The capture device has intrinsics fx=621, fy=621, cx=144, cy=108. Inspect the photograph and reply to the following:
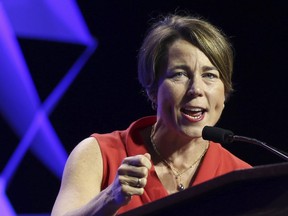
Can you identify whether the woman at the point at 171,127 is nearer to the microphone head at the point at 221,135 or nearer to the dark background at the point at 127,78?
the microphone head at the point at 221,135

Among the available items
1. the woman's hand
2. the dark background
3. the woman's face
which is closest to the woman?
the woman's face

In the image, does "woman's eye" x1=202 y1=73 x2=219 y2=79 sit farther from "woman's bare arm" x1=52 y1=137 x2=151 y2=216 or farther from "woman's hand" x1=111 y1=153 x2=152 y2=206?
"woman's hand" x1=111 y1=153 x2=152 y2=206

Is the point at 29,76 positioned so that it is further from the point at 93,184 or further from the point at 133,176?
the point at 133,176

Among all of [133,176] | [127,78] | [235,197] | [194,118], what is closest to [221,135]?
[194,118]

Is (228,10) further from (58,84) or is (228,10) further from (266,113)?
(58,84)

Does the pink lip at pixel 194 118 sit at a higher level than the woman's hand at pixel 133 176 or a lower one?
lower

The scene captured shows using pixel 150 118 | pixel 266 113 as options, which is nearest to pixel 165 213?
pixel 150 118

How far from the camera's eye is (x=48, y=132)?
302cm

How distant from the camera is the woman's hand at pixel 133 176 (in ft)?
4.09

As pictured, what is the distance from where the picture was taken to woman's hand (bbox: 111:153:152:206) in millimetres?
1246

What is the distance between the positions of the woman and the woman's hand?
1.56 feet

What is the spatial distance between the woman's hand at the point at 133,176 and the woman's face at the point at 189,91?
626 millimetres

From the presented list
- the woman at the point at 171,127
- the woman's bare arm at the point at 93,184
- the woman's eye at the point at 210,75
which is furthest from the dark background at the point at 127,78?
the woman's eye at the point at 210,75

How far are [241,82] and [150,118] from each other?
49.8 inches
